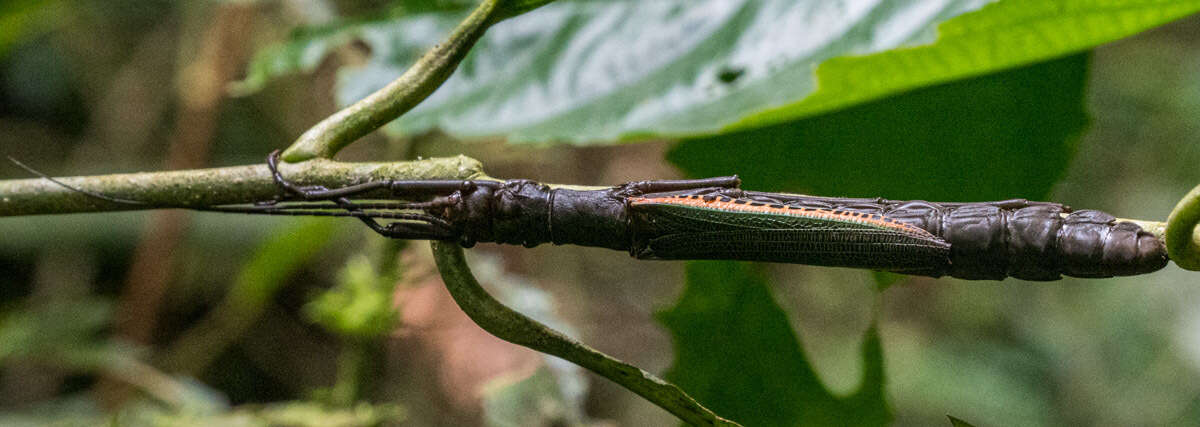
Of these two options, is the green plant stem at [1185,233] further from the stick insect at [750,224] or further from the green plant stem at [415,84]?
the green plant stem at [415,84]

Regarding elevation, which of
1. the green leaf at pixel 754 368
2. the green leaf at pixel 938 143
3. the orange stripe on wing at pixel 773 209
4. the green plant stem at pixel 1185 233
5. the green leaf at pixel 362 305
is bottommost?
the green leaf at pixel 754 368

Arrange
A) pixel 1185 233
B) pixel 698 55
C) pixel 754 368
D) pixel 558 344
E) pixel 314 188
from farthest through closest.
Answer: pixel 698 55 → pixel 754 368 → pixel 314 188 → pixel 558 344 → pixel 1185 233

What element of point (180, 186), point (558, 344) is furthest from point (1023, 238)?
point (180, 186)

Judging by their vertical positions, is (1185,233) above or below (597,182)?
below

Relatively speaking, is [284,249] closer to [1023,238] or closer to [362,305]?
[362,305]

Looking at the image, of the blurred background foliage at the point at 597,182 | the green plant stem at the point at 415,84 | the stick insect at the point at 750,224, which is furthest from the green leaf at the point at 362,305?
the green plant stem at the point at 415,84

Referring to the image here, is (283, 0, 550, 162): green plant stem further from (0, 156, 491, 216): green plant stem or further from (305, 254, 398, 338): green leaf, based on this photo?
(305, 254, 398, 338): green leaf

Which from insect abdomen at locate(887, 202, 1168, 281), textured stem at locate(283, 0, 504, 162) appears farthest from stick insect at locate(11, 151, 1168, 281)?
textured stem at locate(283, 0, 504, 162)
